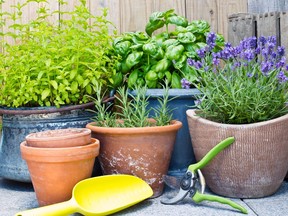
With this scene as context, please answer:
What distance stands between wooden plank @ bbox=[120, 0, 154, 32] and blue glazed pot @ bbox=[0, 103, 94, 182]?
2.25ft

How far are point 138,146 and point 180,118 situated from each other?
15.0 inches

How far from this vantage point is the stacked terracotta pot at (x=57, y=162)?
1.88 m

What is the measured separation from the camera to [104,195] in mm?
1947

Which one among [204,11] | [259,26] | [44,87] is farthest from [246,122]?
[204,11]

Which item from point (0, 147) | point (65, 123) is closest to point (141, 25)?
point (65, 123)

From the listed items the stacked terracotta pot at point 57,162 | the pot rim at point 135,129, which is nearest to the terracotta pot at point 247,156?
the pot rim at point 135,129

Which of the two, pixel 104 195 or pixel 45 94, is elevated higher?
pixel 45 94

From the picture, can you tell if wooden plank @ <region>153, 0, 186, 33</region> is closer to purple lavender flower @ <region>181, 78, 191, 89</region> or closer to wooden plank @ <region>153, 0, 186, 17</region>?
wooden plank @ <region>153, 0, 186, 17</region>

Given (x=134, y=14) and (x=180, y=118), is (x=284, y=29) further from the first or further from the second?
(x=134, y=14)

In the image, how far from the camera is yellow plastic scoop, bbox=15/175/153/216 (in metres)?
1.78

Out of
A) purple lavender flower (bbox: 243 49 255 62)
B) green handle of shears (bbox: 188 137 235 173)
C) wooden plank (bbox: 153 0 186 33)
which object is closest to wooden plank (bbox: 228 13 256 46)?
wooden plank (bbox: 153 0 186 33)

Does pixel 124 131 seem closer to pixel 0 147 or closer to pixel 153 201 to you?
pixel 153 201

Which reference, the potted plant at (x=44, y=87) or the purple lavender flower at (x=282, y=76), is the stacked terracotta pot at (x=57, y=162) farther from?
the purple lavender flower at (x=282, y=76)

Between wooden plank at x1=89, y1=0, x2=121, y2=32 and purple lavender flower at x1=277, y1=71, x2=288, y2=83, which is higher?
wooden plank at x1=89, y1=0, x2=121, y2=32
